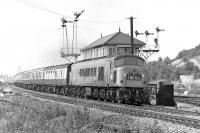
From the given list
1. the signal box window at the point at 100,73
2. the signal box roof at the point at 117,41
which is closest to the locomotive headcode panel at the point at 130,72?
the signal box window at the point at 100,73

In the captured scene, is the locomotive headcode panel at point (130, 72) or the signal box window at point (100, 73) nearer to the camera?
the locomotive headcode panel at point (130, 72)

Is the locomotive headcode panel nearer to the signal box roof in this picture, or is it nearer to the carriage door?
the carriage door

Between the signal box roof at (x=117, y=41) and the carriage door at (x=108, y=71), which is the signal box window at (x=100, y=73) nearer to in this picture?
the carriage door at (x=108, y=71)

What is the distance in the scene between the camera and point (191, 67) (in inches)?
3359

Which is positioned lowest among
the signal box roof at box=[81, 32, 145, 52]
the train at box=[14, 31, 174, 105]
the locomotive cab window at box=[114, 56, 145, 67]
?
the train at box=[14, 31, 174, 105]

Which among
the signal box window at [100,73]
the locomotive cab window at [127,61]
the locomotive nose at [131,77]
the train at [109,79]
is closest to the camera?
the locomotive nose at [131,77]

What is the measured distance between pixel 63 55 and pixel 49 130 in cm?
5378

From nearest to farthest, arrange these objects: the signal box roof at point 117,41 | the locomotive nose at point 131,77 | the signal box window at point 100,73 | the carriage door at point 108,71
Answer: the locomotive nose at point 131,77 → the carriage door at point 108,71 → the signal box window at point 100,73 → the signal box roof at point 117,41

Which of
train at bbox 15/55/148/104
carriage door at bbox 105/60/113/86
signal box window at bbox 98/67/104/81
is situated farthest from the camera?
signal box window at bbox 98/67/104/81

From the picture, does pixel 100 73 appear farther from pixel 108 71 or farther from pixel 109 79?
pixel 109 79

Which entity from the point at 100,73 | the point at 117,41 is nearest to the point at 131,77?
the point at 100,73

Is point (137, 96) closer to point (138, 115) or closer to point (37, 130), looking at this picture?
point (138, 115)

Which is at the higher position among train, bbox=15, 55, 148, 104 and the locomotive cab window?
the locomotive cab window

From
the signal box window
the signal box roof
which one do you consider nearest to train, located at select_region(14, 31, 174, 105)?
the signal box window
